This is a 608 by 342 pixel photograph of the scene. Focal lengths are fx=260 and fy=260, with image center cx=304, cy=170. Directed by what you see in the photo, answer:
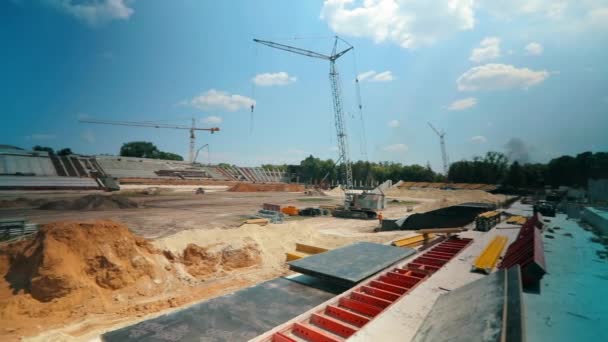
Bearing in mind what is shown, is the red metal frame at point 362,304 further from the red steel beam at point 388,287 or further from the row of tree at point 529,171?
the row of tree at point 529,171

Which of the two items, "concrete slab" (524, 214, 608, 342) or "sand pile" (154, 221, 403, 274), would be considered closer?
"concrete slab" (524, 214, 608, 342)

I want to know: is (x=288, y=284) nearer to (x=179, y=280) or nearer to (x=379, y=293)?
(x=379, y=293)

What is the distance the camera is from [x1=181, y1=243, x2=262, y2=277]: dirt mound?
36.6ft

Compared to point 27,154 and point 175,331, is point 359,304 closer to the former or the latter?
point 175,331

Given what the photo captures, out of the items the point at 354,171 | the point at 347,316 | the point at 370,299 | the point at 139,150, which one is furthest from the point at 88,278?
the point at 139,150

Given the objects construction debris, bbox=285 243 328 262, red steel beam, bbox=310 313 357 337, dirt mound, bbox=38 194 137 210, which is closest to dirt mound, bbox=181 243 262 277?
construction debris, bbox=285 243 328 262

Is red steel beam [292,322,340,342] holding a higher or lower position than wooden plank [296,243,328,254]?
higher

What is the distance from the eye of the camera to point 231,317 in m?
5.38

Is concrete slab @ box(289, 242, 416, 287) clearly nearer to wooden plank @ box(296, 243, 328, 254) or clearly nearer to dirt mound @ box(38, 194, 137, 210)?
wooden plank @ box(296, 243, 328, 254)

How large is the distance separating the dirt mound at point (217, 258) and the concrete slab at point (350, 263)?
4.73m

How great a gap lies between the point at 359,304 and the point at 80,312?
8150mm

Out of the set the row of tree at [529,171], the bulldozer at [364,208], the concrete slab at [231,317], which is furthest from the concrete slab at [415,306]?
the row of tree at [529,171]

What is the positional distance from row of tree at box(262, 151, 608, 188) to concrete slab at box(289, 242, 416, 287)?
113 ft

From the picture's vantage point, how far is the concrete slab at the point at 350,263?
6.68 m
